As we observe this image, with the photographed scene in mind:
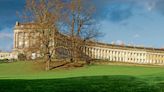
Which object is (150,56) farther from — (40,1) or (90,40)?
(40,1)

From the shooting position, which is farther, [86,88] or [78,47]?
[78,47]

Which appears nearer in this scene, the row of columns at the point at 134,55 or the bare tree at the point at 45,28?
the bare tree at the point at 45,28

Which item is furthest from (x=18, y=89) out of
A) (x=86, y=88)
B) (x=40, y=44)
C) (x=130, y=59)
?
(x=130, y=59)

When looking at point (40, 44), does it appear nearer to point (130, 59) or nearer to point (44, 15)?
point (44, 15)

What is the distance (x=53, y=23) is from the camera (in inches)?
2717

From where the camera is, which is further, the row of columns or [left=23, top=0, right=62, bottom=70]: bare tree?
the row of columns

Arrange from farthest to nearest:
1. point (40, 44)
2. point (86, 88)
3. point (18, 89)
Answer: point (40, 44) → point (86, 88) → point (18, 89)

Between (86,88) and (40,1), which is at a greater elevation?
(40,1)

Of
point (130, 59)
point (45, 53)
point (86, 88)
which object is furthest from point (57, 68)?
point (130, 59)

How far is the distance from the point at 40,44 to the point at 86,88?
47.3 metres

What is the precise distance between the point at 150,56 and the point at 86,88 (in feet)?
500

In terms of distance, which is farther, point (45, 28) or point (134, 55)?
point (134, 55)

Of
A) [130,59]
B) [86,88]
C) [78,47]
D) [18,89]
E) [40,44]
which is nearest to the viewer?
[18,89]

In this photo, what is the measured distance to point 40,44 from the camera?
2699 inches
